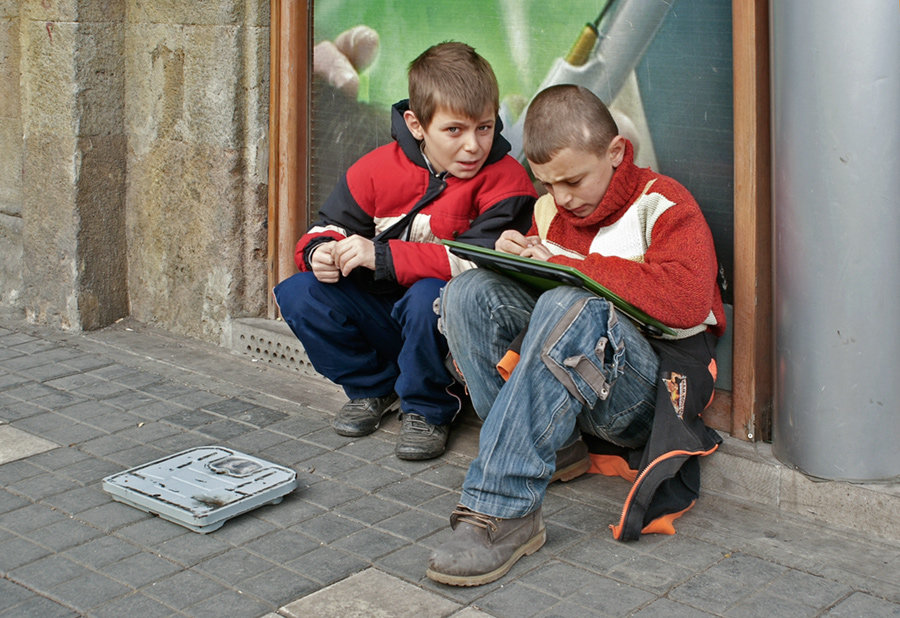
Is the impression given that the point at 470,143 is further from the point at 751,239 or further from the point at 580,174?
the point at 751,239

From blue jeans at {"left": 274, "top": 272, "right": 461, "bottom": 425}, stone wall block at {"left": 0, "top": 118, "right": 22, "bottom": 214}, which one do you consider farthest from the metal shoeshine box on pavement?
stone wall block at {"left": 0, "top": 118, "right": 22, "bottom": 214}

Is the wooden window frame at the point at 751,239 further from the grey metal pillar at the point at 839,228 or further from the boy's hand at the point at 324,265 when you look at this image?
the boy's hand at the point at 324,265

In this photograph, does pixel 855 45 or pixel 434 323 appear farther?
pixel 434 323

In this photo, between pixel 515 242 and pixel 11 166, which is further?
pixel 11 166

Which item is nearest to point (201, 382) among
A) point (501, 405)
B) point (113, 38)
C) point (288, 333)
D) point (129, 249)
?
point (288, 333)

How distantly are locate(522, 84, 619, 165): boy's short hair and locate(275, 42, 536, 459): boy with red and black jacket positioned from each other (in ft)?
1.46

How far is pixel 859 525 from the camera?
309 centimetres

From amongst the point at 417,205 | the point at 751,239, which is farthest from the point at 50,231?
the point at 751,239

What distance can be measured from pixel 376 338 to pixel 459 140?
796 millimetres

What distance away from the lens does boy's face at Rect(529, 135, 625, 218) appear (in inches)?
124

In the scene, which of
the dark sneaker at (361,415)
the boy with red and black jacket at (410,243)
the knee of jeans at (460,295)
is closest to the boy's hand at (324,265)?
the boy with red and black jacket at (410,243)

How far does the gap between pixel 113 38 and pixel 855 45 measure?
3446 millimetres

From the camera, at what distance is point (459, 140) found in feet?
11.9

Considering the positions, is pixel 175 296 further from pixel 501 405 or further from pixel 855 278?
pixel 855 278
